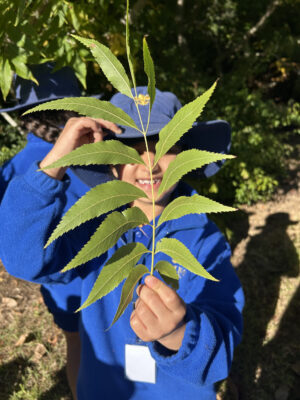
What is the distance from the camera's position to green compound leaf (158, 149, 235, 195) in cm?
79

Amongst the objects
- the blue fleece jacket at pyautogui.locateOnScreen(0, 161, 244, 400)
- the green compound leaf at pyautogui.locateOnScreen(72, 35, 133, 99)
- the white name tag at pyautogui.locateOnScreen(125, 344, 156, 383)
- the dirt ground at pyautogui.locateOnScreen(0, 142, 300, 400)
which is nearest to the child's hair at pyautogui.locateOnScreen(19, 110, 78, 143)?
the blue fleece jacket at pyautogui.locateOnScreen(0, 161, 244, 400)

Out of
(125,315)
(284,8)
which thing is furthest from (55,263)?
(284,8)

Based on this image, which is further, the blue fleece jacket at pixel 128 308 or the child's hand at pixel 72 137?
the child's hand at pixel 72 137

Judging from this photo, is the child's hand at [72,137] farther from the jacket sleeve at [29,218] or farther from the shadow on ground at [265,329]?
the shadow on ground at [265,329]

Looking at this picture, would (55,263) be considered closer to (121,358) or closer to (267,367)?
(121,358)

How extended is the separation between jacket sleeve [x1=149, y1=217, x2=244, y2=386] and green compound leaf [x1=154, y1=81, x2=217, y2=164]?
0.57 metres

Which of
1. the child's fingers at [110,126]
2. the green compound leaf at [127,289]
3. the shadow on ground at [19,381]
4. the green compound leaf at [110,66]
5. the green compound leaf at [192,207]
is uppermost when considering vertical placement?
the green compound leaf at [110,66]

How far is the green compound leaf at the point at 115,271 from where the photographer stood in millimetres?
794

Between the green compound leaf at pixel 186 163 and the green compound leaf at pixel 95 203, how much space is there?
0.09 metres

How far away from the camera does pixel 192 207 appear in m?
0.84

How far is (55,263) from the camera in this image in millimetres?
1556

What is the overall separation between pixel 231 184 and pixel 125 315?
347 centimetres

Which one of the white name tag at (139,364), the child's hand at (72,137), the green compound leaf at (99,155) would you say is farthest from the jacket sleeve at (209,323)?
the child's hand at (72,137)

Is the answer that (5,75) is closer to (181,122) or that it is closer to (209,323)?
(181,122)
